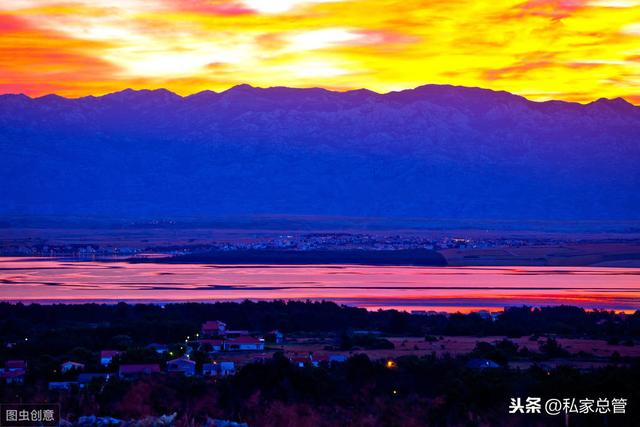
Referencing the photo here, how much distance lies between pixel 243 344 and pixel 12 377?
7.58 m

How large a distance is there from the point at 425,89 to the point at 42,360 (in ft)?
561

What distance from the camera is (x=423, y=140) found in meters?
166

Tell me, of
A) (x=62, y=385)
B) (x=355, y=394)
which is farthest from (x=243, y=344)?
(x=355, y=394)

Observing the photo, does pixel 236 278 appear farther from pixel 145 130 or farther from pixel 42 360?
pixel 145 130

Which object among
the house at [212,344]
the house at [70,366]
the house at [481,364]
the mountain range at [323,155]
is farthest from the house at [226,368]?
the mountain range at [323,155]

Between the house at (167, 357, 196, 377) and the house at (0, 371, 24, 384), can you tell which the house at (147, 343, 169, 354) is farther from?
the house at (0, 371, 24, 384)

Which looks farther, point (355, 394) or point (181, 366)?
point (181, 366)

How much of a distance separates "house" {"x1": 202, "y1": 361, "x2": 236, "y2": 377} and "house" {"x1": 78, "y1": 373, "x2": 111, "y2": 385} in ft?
5.99

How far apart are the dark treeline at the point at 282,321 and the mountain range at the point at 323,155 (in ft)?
343

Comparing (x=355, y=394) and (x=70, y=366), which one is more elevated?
(x=355, y=394)

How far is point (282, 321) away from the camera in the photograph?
111ft

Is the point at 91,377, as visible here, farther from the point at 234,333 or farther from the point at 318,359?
the point at 234,333

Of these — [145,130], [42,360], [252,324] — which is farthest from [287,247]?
[145,130]

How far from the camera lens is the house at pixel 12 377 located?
20844mm
